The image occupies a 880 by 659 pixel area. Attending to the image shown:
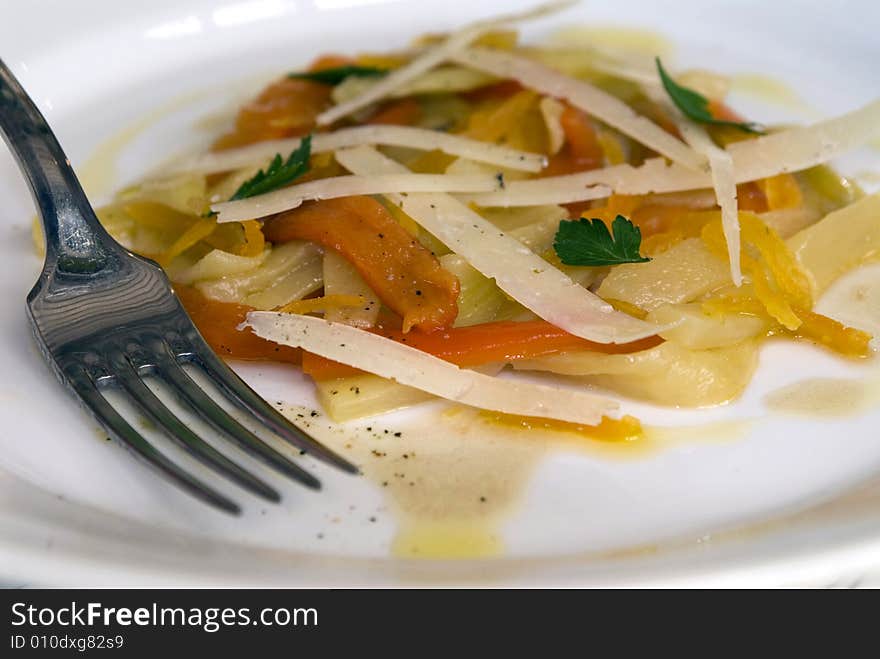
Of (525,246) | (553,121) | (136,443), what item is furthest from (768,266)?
(136,443)

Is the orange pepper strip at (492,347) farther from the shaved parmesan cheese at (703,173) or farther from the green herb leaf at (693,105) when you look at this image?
the green herb leaf at (693,105)

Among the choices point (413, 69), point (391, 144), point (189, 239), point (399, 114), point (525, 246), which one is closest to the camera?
point (525, 246)

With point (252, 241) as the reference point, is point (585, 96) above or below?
above

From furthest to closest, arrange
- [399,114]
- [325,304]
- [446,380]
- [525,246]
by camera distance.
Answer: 1. [399,114]
2. [525,246]
3. [325,304]
4. [446,380]

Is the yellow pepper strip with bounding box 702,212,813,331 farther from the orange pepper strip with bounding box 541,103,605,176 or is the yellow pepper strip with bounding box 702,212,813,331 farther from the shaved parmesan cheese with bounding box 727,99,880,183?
the orange pepper strip with bounding box 541,103,605,176

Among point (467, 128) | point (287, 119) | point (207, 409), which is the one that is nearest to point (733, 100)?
point (467, 128)

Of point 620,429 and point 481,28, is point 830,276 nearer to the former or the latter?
point 620,429

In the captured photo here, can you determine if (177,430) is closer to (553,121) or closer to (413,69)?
(553,121)
